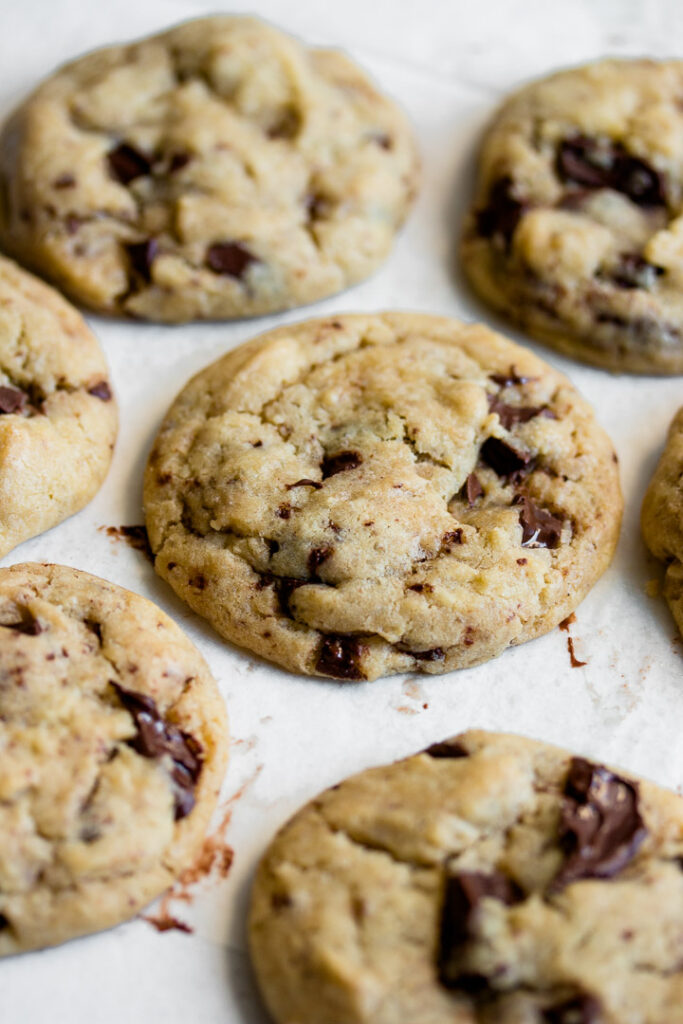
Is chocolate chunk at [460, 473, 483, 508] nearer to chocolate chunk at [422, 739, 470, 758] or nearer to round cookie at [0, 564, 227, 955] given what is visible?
chocolate chunk at [422, 739, 470, 758]

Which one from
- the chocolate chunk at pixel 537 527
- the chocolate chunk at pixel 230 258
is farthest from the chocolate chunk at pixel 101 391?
the chocolate chunk at pixel 537 527

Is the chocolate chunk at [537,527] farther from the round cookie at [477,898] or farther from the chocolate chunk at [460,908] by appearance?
the chocolate chunk at [460,908]

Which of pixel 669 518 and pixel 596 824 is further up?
pixel 669 518

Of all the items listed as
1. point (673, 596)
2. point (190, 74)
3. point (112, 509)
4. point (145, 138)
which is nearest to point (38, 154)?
point (145, 138)

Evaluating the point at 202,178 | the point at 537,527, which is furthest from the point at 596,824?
the point at 202,178

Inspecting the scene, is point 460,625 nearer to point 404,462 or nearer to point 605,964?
point 404,462

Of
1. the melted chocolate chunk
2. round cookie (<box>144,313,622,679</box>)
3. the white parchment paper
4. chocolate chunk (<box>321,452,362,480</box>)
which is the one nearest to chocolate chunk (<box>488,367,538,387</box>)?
round cookie (<box>144,313,622,679</box>)

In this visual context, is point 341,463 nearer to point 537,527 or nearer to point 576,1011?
point 537,527
